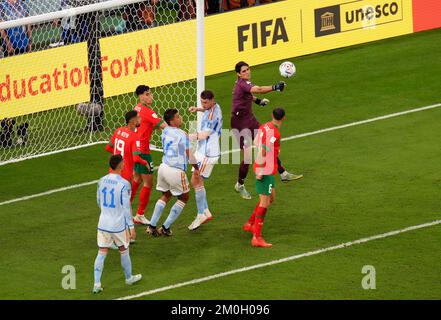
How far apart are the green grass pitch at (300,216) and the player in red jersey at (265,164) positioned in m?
0.40

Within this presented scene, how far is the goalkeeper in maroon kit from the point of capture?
20.8 metres

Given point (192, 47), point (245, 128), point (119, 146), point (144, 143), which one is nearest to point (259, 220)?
point (119, 146)

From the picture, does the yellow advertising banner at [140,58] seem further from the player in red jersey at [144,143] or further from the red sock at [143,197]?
the red sock at [143,197]

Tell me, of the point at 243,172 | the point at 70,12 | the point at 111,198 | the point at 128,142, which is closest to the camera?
the point at 111,198

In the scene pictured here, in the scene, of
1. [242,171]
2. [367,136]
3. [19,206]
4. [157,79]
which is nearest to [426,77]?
[367,136]

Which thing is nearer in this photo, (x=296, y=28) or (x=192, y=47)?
(x=192, y=47)

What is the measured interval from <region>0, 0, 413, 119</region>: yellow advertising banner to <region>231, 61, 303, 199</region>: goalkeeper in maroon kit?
373cm

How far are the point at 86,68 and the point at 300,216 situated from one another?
7073 mm

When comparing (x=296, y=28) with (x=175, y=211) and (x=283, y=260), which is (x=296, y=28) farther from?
(x=283, y=260)

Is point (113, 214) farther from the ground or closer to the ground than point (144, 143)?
closer to the ground

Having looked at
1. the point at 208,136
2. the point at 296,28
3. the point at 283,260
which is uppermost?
the point at 296,28

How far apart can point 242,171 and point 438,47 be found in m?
10.3

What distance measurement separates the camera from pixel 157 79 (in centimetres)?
2527

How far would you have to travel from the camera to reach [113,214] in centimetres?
1658
